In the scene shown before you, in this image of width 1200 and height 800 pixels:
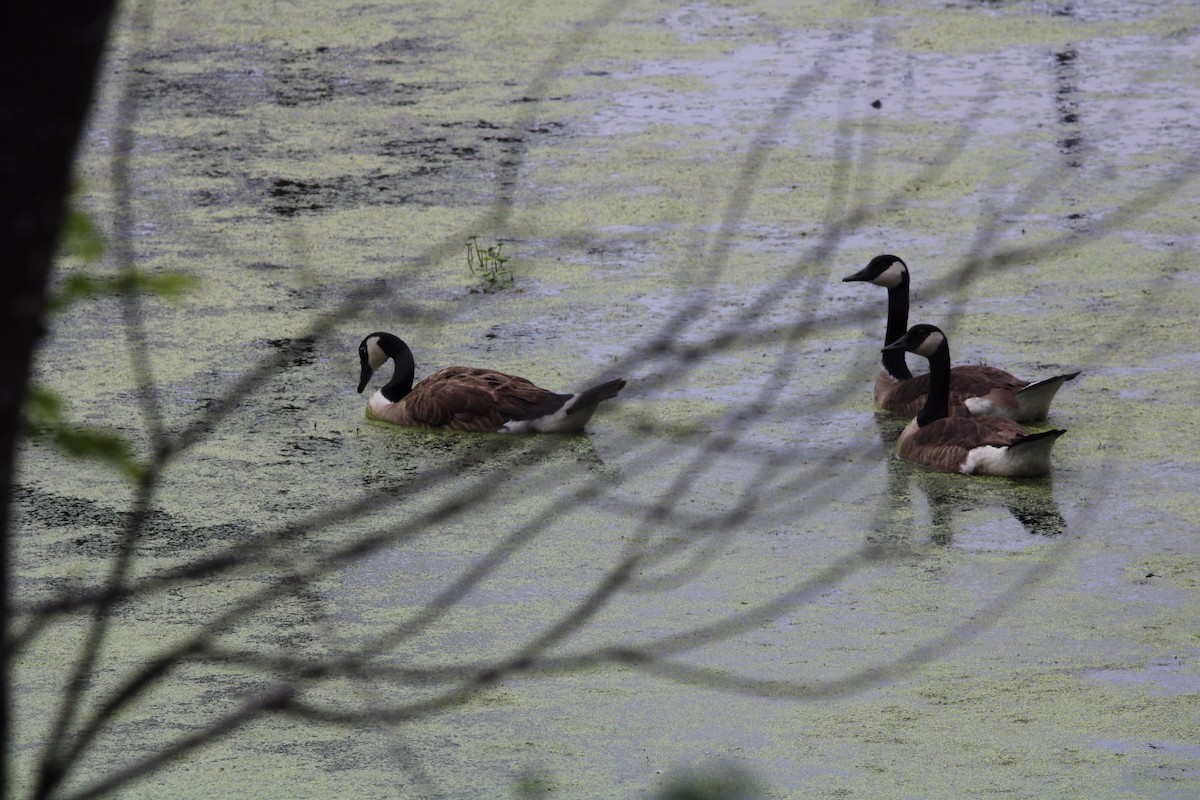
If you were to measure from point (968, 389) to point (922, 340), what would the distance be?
0.68ft

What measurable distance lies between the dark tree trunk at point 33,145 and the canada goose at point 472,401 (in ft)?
14.3

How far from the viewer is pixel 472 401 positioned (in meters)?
5.68

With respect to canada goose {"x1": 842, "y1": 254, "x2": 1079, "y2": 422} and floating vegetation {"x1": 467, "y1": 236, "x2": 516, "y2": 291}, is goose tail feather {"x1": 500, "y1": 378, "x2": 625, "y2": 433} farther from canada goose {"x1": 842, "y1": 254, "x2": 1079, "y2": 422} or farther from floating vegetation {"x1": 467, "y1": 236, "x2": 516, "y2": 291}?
floating vegetation {"x1": 467, "y1": 236, "x2": 516, "y2": 291}

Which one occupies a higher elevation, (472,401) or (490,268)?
(472,401)

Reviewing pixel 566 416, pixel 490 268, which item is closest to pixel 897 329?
pixel 566 416

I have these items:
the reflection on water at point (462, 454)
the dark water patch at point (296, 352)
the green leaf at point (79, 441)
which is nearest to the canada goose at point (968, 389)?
the reflection on water at point (462, 454)

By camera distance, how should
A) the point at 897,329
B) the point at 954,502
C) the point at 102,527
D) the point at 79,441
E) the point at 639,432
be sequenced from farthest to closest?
the point at 897,329 < the point at 954,502 < the point at 102,527 < the point at 639,432 < the point at 79,441

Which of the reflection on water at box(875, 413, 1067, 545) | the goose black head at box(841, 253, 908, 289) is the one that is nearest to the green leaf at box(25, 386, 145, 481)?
the reflection on water at box(875, 413, 1067, 545)

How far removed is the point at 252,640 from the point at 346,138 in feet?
16.7

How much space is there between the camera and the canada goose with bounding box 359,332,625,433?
5.58 meters

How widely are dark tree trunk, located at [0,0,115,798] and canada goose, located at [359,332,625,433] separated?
4369mm

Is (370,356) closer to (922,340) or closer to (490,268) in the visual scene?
(490,268)

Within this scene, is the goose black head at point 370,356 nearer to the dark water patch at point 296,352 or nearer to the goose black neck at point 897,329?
the dark water patch at point 296,352

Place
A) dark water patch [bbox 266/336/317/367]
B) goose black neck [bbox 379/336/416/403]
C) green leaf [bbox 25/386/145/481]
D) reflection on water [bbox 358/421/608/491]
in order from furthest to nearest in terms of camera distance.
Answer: dark water patch [bbox 266/336/317/367] → goose black neck [bbox 379/336/416/403] → reflection on water [bbox 358/421/608/491] → green leaf [bbox 25/386/145/481]
